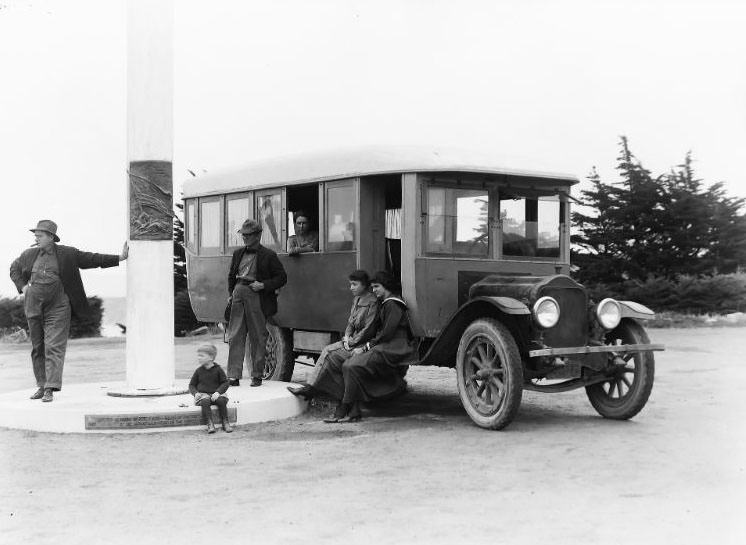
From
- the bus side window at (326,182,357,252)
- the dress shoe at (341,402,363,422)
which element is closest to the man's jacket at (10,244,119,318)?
the bus side window at (326,182,357,252)

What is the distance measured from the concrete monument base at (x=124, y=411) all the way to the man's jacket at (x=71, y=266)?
1009 millimetres

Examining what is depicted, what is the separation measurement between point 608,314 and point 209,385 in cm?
381

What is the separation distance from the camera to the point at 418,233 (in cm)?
980

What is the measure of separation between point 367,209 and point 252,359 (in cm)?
223

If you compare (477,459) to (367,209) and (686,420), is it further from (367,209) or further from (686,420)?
(367,209)

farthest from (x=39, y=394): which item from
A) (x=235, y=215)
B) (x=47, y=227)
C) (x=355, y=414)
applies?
(x=235, y=215)

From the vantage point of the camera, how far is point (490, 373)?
898cm

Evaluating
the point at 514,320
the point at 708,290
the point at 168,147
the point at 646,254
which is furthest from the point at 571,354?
the point at 646,254

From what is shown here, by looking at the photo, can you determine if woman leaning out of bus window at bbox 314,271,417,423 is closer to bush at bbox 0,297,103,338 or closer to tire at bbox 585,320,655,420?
tire at bbox 585,320,655,420

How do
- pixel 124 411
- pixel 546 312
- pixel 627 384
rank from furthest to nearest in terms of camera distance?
pixel 627 384 < pixel 124 411 < pixel 546 312

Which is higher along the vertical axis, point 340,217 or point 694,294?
point 340,217

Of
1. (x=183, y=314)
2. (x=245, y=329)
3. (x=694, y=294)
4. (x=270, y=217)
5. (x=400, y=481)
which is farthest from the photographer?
(x=183, y=314)

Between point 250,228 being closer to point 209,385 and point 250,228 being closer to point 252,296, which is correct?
point 252,296

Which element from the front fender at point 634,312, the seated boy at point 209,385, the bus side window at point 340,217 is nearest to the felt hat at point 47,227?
the seated boy at point 209,385
